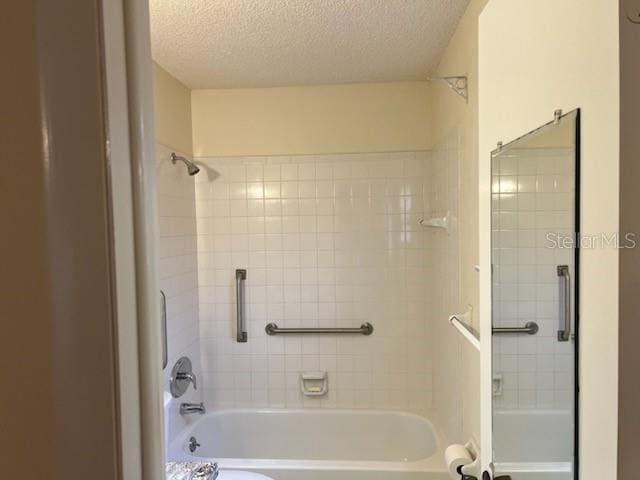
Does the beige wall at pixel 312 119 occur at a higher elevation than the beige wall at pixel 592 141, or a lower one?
higher

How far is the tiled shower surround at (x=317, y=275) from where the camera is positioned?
8.77 ft

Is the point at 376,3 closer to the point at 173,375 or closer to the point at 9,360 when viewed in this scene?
the point at 9,360

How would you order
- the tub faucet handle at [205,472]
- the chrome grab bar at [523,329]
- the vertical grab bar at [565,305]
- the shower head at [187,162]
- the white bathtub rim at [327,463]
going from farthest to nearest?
1. the shower head at [187,162]
2. the white bathtub rim at [327,463]
3. the tub faucet handle at [205,472]
4. the chrome grab bar at [523,329]
5. the vertical grab bar at [565,305]

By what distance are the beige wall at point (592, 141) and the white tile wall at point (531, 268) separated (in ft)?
0.19

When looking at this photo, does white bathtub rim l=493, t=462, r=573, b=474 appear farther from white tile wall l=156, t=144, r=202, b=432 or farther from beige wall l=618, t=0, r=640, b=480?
white tile wall l=156, t=144, r=202, b=432

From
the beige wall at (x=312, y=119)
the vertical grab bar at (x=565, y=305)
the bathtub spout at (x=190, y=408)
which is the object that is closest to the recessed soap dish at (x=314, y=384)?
the bathtub spout at (x=190, y=408)

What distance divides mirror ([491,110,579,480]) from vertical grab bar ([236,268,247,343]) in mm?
1999

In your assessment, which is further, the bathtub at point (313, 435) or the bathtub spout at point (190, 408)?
the bathtub at point (313, 435)

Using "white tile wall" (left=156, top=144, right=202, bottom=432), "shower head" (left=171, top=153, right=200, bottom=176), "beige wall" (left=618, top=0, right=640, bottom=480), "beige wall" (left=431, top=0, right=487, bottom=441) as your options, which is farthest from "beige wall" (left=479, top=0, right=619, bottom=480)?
"shower head" (left=171, top=153, right=200, bottom=176)

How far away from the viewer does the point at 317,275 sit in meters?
2.72

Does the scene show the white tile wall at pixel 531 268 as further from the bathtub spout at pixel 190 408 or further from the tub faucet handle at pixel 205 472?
the bathtub spout at pixel 190 408

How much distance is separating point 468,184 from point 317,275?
1.26 m

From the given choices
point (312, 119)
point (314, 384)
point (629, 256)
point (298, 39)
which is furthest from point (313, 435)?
point (629, 256)

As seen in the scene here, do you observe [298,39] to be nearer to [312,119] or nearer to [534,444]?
[312,119]
